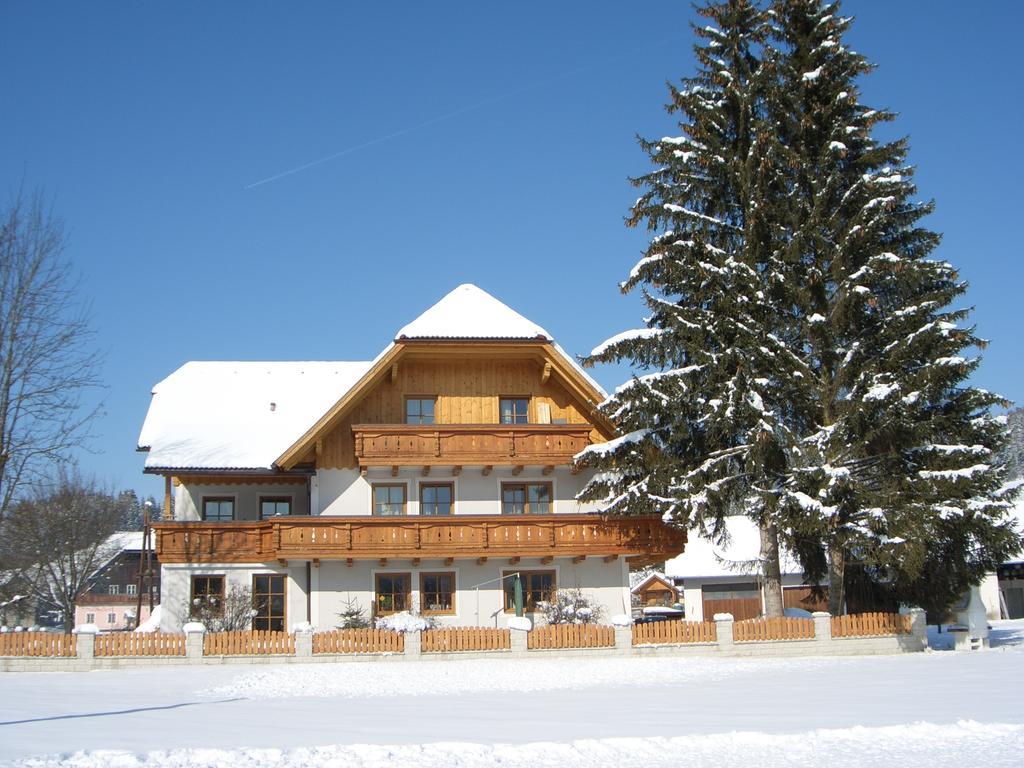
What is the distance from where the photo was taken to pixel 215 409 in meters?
34.5

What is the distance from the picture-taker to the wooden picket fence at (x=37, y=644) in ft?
77.4

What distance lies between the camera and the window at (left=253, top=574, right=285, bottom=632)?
3147 centimetres

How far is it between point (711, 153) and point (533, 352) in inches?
306

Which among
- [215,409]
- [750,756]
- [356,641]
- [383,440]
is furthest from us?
[215,409]

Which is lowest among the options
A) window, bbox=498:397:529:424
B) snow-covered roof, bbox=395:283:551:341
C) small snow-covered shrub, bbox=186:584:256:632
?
small snow-covered shrub, bbox=186:584:256:632

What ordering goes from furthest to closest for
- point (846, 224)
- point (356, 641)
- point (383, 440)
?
point (383, 440) < point (846, 224) < point (356, 641)

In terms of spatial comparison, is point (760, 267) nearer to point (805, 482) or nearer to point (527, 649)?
point (805, 482)

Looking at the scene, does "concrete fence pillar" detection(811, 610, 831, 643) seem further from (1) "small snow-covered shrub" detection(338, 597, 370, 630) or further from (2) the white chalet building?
(1) "small snow-covered shrub" detection(338, 597, 370, 630)

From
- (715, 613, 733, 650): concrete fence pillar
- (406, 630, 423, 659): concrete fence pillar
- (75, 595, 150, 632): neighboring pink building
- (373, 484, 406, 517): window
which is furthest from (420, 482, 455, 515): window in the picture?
(75, 595, 150, 632): neighboring pink building

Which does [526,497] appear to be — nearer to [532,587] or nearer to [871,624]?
[532,587]

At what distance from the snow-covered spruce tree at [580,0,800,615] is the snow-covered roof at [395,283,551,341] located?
3.36 meters

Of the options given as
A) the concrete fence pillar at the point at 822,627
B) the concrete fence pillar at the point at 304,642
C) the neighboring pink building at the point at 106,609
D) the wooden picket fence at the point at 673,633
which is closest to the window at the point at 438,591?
the concrete fence pillar at the point at 304,642

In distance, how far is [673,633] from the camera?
25609 mm

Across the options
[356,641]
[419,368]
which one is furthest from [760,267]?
[356,641]
